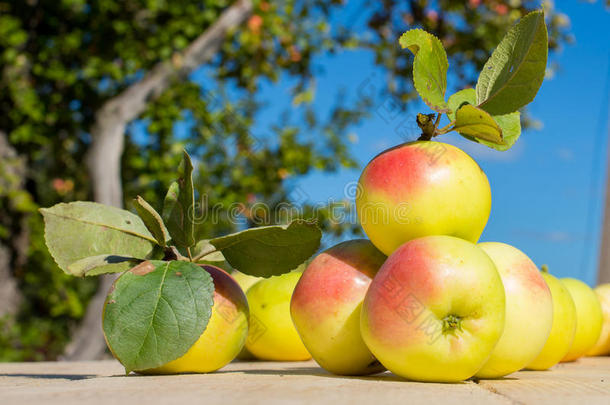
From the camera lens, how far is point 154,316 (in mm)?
881

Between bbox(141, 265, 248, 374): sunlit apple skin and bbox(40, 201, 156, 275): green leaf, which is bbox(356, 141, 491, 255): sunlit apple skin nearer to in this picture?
bbox(141, 265, 248, 374): sunlit apple skin

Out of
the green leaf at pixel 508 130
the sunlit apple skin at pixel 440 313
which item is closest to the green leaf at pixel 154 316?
the sunlit apple skin at pixel 440 313

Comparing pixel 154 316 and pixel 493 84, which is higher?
pixel 493 84

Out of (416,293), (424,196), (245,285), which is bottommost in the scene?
(245,285)

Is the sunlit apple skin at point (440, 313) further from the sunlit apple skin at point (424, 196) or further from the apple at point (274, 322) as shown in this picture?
the apple at point (274, 322)

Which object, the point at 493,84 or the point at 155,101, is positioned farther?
the point at 155,101

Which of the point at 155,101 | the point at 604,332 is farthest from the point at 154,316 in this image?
the point at 155,101

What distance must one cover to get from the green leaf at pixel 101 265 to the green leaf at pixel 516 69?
2.10 feet

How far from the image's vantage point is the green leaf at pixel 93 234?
3.18 feet

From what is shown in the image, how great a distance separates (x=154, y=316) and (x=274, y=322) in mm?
464

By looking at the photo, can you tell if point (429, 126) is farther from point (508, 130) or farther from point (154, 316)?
point (154, 316)

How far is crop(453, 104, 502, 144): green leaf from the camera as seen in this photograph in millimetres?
891

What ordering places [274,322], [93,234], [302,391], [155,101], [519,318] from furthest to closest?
[155,101] → [274,322] → [93,234] → [519,318] → [302,391]

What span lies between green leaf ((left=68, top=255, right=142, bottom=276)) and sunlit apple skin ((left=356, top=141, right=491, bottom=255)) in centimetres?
40
